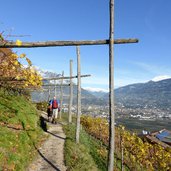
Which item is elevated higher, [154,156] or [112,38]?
[112,38]

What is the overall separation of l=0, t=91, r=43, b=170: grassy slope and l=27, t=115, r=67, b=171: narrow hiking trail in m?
0.50

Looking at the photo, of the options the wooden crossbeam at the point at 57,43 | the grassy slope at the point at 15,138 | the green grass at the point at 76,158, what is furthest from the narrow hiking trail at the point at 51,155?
the wooden crossbeam at the point at 57,43

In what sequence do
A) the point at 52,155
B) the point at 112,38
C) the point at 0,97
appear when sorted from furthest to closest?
the point at 0,97 → the point at 52,155 → the point at 112,38

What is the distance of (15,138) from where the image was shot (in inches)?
558

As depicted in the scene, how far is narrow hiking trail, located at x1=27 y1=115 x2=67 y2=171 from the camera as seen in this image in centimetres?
1369

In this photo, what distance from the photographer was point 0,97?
1948 cm

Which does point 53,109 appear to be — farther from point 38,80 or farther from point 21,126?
point 38,80

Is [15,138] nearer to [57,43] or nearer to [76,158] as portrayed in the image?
[76,158]

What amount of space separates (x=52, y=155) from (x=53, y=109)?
10564 mm

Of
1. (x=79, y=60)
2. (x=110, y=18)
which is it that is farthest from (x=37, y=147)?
(x=110, y=18)

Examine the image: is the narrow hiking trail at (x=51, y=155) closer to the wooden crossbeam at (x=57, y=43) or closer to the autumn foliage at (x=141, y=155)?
the wooden crossbeam at (x=57, y=43)

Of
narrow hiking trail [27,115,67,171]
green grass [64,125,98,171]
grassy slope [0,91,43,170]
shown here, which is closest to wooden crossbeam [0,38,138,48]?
grassy slope [0,91,43,170]

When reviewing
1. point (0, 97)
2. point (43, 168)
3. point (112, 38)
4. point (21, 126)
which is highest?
point (112, 38)

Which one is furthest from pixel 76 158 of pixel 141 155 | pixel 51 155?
pixel 141 155
